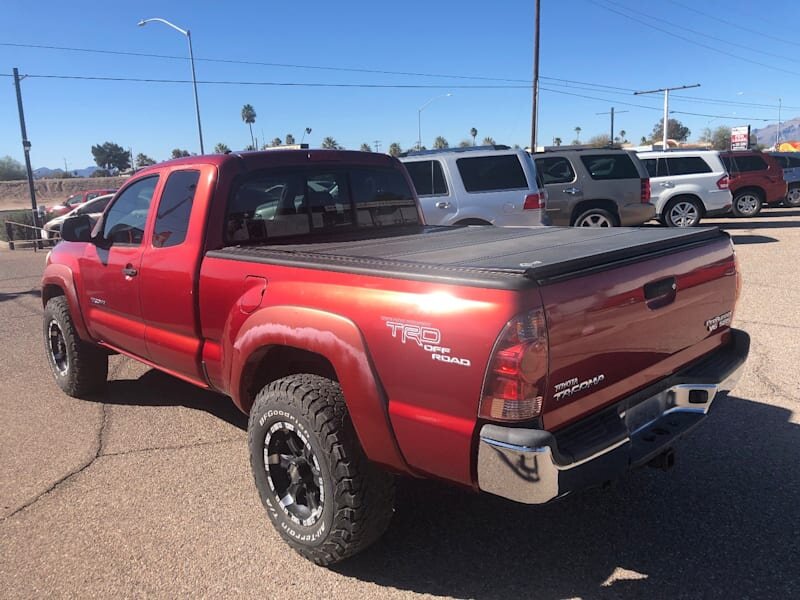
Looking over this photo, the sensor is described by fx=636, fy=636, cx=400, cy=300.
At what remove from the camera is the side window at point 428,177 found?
381 inches

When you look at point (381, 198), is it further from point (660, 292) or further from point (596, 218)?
point (596, 218)

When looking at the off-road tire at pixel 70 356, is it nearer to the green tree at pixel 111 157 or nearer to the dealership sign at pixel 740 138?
the dealership sign at pixel 740 138

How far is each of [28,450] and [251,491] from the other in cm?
180

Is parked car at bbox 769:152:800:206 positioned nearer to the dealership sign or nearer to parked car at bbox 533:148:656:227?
parked car at bbox 533:148:656:227

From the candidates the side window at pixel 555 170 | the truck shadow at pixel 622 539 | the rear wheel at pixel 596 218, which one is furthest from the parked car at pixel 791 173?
the truck shadow at pixel 622 539

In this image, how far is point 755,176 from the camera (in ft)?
58.0

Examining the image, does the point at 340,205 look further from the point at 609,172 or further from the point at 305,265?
the point at 609,172

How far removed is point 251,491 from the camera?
366 cm

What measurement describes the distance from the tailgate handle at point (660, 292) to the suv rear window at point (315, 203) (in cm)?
217

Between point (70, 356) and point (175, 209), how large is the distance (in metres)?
2.04

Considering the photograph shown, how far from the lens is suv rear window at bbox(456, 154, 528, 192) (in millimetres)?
9680

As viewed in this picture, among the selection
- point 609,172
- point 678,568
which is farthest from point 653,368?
point 609,172

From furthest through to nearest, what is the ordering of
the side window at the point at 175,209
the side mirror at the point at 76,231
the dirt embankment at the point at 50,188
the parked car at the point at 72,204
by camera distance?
the dirt embankment at the point at 50,188
the parked car at the point at 72,204
the side mirror at the point at 76,231
the side window at the point at 175,209

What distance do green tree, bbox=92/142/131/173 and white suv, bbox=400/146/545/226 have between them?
441ft
